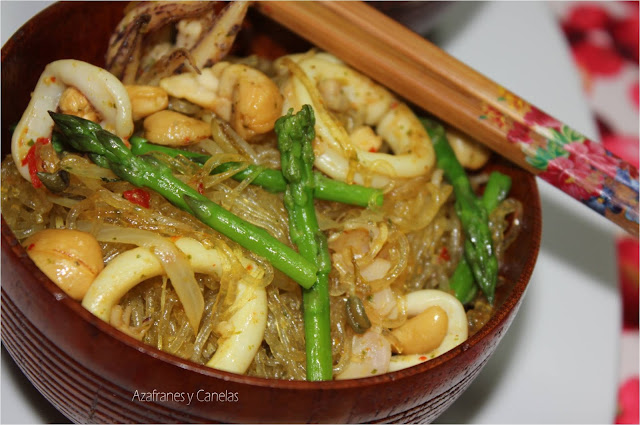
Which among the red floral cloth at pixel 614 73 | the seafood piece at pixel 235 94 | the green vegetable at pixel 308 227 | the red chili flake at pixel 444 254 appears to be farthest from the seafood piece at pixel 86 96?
the red floral cloth at pixel 614 73

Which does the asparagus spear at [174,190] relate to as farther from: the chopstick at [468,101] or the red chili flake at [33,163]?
the chopstick at [468,101]

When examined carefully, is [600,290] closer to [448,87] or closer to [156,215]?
[448,87]

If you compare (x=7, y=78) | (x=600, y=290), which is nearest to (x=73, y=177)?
(x=7, y=78)

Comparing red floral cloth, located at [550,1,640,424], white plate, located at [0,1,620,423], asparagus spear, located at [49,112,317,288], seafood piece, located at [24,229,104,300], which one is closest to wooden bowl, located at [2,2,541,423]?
seafood piece, located at [24,229,104,300]

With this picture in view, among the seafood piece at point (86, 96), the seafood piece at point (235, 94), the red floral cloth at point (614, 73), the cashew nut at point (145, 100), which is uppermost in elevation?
the seafood piece at point (86, 96)

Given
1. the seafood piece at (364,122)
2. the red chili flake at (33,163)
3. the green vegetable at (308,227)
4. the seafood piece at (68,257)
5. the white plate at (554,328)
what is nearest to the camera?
the seafood piece at (68,257)

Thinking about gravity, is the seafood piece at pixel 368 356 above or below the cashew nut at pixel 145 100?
below

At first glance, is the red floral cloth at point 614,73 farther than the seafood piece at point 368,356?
Yes
